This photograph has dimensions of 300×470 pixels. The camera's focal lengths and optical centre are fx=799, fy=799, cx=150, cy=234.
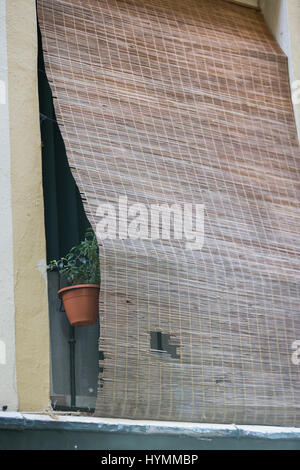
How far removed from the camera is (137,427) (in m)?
4.41

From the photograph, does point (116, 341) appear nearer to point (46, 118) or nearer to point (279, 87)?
point (46, 118)

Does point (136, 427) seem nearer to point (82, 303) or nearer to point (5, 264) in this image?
point (82, 303)

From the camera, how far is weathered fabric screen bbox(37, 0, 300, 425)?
4.66 metres

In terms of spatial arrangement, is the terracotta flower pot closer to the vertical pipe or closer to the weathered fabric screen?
the vertical pipe

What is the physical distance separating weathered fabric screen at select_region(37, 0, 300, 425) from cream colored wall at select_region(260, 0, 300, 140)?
11 centimetres

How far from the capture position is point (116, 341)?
179 inches

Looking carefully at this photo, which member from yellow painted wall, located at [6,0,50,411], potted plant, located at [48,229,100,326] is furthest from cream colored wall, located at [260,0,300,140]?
potted plant, located at [48,229,100,326]

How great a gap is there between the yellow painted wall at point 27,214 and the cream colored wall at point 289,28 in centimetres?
213

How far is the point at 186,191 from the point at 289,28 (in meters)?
1.95

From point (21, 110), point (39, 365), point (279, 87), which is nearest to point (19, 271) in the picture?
point (39, 365)

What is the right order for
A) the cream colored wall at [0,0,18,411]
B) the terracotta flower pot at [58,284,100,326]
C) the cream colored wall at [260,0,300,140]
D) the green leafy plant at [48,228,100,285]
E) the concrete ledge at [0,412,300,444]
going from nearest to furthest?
the concrete ledge at [0,412,300,444] < the cream colored wall at [0,0,18,411] < the terracotta flower pot at [58,284,100,326] < the green leafy plant at [48,228,100,285] < the cream colored wall at [260,0,300,140]

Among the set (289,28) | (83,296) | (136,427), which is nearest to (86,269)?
(83,296)
